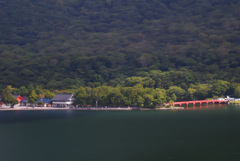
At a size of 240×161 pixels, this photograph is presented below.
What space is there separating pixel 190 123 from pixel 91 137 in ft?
69.3

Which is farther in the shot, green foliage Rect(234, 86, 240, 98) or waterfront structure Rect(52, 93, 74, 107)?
green foliage Rect(234, 86, 240, 98)

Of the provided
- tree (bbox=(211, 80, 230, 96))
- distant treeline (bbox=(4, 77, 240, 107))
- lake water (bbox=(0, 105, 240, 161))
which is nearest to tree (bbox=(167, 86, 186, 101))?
distant treeline (bbox=(4, 77, 240, 107))

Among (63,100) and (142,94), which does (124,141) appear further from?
(63,100)

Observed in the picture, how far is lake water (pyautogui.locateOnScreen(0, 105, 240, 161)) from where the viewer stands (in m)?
38.1

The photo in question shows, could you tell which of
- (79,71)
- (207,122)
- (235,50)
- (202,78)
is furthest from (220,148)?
(235,50)

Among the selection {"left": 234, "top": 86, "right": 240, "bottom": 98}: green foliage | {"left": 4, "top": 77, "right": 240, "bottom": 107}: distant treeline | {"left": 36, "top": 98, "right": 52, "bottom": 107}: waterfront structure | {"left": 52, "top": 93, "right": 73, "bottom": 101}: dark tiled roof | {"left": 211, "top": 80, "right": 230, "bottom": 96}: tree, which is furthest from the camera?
{"left": 211, "top": 80, "right": 230, "bottom": 96}: tree

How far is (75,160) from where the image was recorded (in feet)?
121

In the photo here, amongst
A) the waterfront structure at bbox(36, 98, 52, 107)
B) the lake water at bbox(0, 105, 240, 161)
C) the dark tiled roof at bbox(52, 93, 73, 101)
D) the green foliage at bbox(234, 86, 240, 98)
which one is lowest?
the lake water at bbox(0, 105, 240, 161)

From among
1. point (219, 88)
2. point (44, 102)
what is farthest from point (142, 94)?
point (44, 102)

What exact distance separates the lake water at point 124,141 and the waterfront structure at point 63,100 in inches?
1753

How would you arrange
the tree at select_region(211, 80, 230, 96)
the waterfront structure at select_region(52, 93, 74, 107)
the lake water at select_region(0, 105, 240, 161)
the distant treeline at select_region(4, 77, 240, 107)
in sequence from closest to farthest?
the lake water at select_region(0, 105, 240, 161) < the distant treeline at select_region(4, 77, 240, 107) < the waterfront structure at select_region(52, 93, 74, 107) < the tree at select_region(211, 80, 230, 96)

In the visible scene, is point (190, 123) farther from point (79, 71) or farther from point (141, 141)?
point (79, 71)

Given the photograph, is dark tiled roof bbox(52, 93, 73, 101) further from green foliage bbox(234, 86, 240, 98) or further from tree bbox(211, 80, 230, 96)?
green foliage bbox(234, 86, 240, 98)

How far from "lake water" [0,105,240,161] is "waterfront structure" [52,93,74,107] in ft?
146
